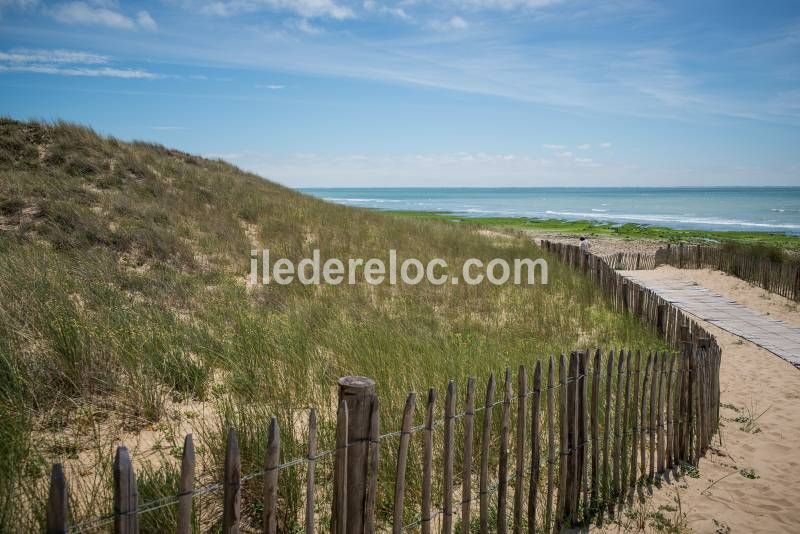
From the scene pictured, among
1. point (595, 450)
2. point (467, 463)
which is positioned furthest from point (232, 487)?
point (595, 450)

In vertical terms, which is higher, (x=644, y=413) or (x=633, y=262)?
(x=633, y=262)

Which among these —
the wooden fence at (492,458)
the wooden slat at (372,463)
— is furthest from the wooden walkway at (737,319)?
the wooden slat at (372,463)

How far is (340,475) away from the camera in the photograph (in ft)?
7.79

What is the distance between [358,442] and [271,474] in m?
0.45

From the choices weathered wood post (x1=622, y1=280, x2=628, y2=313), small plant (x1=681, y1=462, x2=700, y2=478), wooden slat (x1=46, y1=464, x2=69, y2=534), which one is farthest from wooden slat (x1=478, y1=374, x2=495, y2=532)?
weathered wood post (x1=622, y1=280, x2=628, y2=313)

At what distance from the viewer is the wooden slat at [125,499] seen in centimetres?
167

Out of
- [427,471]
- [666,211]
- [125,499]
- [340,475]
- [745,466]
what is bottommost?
[745,466]

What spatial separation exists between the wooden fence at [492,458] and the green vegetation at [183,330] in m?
0.38

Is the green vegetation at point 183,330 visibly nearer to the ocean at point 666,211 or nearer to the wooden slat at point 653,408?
the wooden slat at point 653,408

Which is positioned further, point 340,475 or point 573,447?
point 573,447

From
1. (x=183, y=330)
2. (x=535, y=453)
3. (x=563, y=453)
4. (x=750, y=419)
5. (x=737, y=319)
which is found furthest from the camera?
(x=737, y=319)

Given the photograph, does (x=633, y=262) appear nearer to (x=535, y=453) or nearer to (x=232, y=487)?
(x=535, y=453)

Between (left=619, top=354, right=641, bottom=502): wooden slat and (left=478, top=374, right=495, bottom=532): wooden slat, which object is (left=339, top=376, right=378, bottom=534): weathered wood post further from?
(left=619, top=354, right=641, bottom=502): wooden slat

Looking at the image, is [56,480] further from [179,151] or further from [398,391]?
[179,151]
